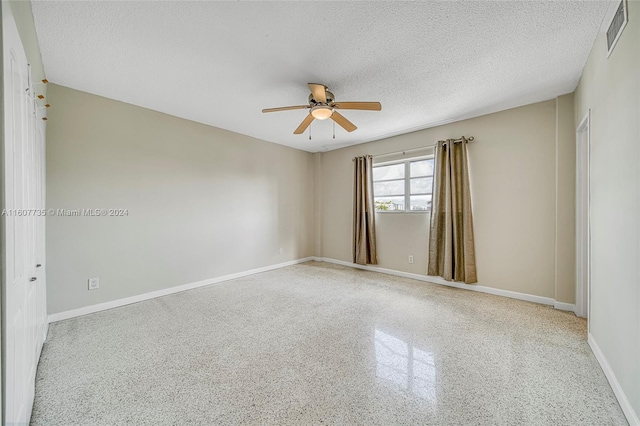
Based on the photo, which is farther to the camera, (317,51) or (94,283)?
(94,283)

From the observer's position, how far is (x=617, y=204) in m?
1.65

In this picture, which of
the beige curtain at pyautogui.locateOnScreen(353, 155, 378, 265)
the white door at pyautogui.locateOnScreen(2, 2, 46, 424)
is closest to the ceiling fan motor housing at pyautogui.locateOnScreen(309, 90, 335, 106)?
the white door at pyautogui.locateOnScreen(2, 2, 46, 424)

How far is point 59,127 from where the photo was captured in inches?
107

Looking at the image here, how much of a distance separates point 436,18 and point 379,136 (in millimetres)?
2858

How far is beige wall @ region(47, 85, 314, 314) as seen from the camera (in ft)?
9.01

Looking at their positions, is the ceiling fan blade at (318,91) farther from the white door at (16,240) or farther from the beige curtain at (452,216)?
the beige curtain at (452,216)

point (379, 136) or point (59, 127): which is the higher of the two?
point (379, 136)

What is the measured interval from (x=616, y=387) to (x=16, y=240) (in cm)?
348

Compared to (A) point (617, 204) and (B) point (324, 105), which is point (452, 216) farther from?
(B) point (324, 105)

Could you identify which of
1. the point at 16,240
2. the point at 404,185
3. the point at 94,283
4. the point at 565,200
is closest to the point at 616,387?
the point at 565,200

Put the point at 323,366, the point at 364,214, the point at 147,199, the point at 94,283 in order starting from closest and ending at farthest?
the point at 323,366, the point at 94,283, the point at 147,199, the point at 364,214

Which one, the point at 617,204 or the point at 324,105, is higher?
the point at 324,105

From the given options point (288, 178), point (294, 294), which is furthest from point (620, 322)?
point (288, 178)

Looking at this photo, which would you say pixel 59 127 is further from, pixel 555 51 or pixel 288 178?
pixel 555 51
